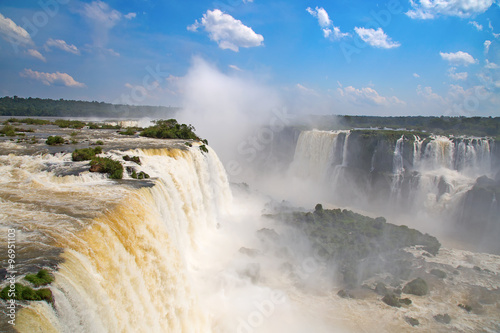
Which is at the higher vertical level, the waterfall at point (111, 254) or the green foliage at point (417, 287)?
the waterfall at point (111, 254)

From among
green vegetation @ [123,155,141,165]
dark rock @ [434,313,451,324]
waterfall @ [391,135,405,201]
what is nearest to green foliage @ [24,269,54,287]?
green vegetation @ [123,155,141,165]

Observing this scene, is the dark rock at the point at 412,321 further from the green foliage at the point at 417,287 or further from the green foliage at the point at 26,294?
the green foliage at the point at 26,294

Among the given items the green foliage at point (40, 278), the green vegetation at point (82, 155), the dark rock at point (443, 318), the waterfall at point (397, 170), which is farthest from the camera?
the waterfall at point (397, 170)

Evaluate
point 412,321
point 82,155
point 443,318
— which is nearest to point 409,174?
point 443,318

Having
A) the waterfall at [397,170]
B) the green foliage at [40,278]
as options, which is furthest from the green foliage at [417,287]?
the green foliage at [40,278]

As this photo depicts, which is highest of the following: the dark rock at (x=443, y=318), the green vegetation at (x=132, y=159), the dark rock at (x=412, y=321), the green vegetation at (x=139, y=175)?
the green vegetation at (x=132, y=159)

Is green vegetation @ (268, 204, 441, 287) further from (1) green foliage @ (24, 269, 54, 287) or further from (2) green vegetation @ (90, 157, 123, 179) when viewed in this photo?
(1) green foliage @ (24, 269, 54, 287)

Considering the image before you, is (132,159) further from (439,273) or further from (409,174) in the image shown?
(409,174)

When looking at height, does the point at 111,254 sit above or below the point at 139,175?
below
